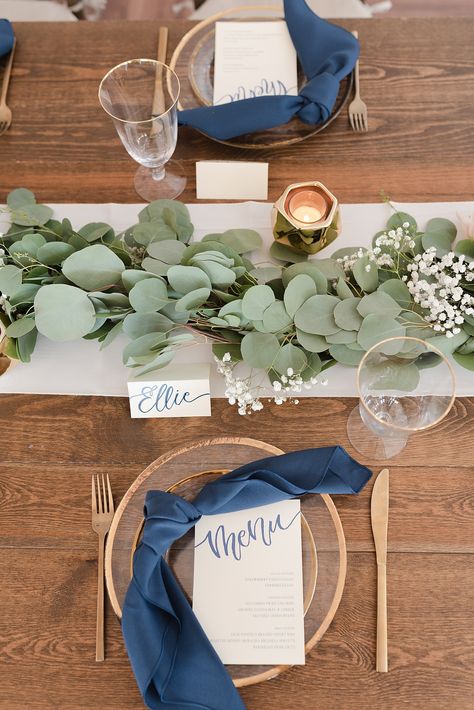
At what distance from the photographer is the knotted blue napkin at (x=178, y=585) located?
70 cm

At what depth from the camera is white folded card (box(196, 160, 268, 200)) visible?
1027mm

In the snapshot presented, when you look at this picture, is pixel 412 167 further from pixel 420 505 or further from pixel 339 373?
pixel 420 505

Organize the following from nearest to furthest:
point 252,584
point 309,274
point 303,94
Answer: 1. point 252,584
2. point 309,274
3. point 303,94

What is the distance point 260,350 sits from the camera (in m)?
0.83

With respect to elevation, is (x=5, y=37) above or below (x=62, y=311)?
above

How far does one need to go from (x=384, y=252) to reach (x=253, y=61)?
0.47m

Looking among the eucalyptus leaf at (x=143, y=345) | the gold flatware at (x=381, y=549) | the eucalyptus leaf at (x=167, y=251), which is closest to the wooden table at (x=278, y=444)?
the gold flatware at (x=381, y=549)

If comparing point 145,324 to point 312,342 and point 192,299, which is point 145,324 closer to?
point 192,299

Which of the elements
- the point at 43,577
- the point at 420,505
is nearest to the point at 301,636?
the point at 420,505

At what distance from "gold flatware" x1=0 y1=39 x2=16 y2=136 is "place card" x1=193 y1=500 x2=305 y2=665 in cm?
80

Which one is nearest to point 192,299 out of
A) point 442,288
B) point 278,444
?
point 278,444

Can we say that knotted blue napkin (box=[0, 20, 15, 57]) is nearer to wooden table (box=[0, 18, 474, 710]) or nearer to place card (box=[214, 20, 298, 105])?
wooden table (box=[0, 18, 474, 710])

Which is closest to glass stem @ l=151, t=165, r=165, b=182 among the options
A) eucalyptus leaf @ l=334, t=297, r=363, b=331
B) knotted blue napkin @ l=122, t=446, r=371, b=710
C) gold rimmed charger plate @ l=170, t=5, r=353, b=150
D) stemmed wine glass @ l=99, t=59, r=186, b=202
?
stemmed wine glass @ l=99, t=59, r=186, b=202

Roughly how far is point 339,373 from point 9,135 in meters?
0.74
